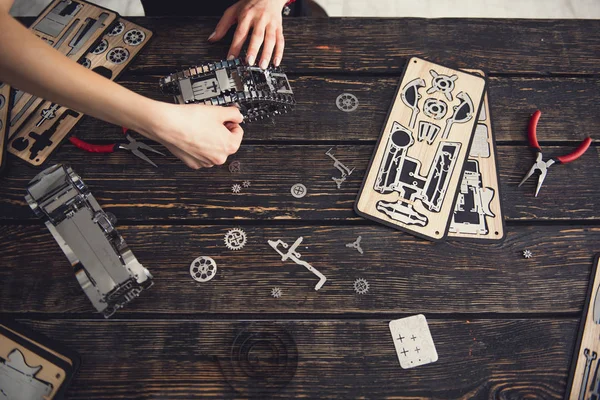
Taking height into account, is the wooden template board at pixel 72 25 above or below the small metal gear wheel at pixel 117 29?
above

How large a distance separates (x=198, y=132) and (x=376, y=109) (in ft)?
1.67

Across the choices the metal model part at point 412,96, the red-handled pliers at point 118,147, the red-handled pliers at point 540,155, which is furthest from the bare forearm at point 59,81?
the red-handled pliers at point 540,155

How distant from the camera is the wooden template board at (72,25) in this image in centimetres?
120

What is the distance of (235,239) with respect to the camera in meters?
1.05

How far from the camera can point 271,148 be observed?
1135 millimetres

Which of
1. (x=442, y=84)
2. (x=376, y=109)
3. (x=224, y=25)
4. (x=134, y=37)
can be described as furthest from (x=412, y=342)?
(x=134, y=37)

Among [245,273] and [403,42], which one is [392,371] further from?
[403,42]

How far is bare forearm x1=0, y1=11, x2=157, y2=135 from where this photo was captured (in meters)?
0.81

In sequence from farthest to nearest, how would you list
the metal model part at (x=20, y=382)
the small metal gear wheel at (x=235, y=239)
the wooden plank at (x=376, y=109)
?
the wooden plank at (x=376, y=109) < the small metal gear wheel at (x=235, y=239) < the metal model part at (x=20, y=382)

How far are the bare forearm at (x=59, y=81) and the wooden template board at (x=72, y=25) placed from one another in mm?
387

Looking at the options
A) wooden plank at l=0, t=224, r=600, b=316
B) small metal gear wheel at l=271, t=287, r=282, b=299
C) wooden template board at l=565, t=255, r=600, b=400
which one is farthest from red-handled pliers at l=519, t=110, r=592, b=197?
small metal gear wheel at l=271, t=287, r=282, b=299

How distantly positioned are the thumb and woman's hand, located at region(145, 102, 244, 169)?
307 millimetres

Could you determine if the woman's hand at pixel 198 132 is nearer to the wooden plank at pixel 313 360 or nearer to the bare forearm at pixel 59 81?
the bare forearm at pixel 59 81

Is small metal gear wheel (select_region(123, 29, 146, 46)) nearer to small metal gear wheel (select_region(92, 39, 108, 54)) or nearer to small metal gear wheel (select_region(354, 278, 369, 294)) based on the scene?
small metal gear wheel (select_region(92, 39, 108, 54))
